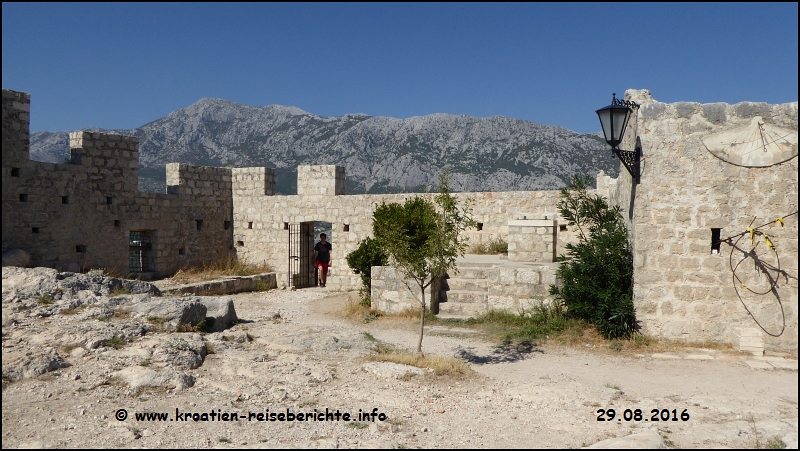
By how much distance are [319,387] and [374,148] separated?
173ft

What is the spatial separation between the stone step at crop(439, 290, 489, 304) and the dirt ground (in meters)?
2.49

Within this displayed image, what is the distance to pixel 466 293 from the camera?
422 inches

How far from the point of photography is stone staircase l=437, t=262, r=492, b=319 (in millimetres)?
10383

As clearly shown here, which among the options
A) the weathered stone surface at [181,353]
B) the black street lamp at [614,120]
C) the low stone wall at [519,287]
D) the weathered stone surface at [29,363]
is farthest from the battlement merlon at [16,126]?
the black street lamp at [614,120]

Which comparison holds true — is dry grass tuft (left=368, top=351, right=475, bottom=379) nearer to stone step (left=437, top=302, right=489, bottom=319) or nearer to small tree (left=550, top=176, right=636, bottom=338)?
small tree (left=550, top=176, right=636, bottom=338)

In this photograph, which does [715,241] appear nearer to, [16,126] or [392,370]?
[392,370]

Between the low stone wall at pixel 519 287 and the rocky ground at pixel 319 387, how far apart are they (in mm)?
1256

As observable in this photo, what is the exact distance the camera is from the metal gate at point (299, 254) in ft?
52.6

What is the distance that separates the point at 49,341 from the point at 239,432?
3426 mm

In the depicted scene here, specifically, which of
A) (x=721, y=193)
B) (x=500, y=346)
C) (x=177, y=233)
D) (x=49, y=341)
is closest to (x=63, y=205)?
(x=177, y=233)

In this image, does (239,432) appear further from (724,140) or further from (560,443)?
(724,140)

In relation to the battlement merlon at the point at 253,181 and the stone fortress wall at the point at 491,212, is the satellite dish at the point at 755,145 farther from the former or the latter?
the battlement merlon at the point at 253,181

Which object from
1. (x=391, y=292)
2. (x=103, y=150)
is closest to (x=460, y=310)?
(x=391, y=292)

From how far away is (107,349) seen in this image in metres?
6.64
